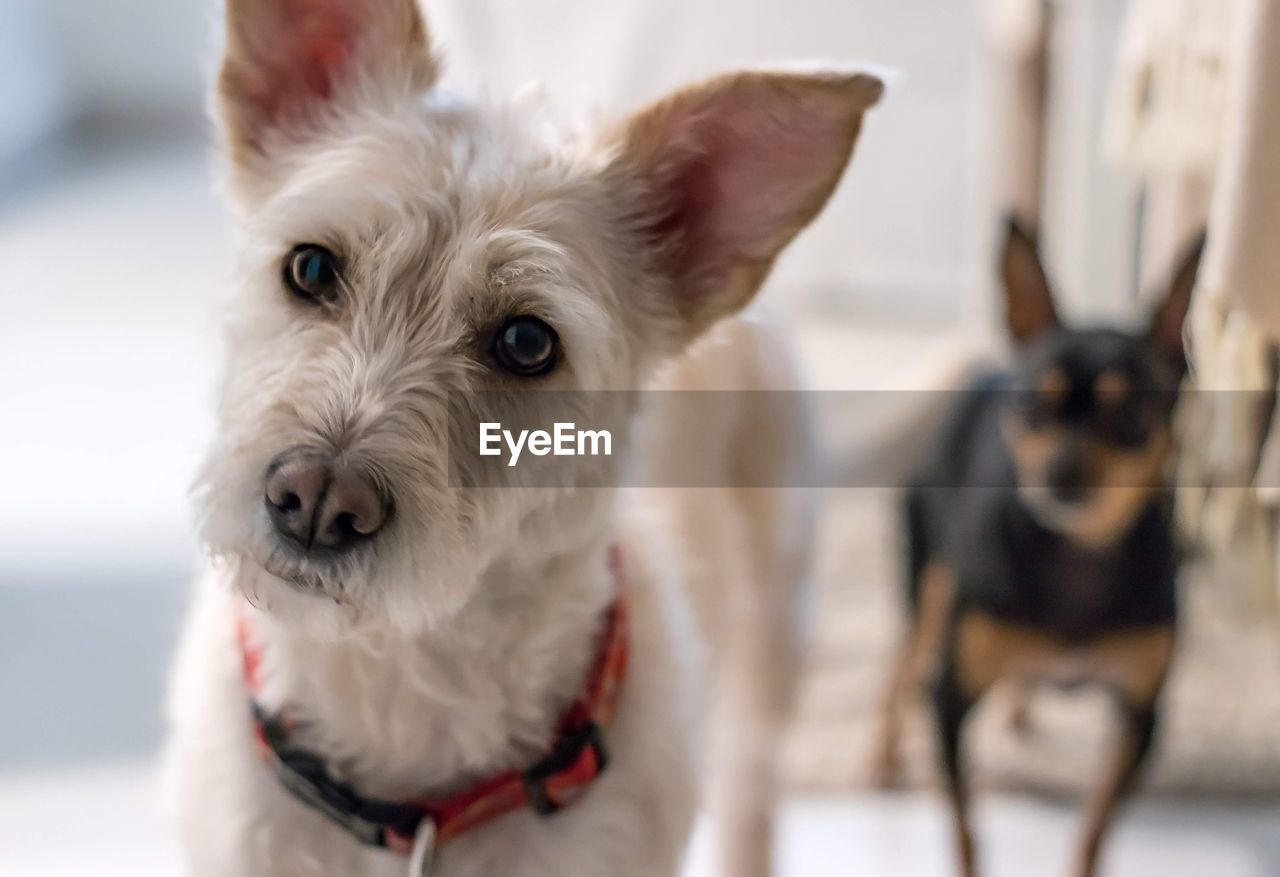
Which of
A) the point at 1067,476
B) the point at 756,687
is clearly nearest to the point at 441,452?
the point at 756,687

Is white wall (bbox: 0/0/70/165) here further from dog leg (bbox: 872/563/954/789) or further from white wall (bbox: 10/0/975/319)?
dog leg (bbox: 872/563/954/789)

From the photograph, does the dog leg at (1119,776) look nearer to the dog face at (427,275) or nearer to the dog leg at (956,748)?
the dog leg at (956,748)

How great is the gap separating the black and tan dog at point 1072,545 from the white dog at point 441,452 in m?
0.54

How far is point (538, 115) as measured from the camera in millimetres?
946

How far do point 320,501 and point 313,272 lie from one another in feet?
0.67

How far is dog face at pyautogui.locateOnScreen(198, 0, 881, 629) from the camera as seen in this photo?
2.46ft

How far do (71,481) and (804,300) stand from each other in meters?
1.47

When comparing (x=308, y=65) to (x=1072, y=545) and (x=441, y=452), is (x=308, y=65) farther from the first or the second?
(x=1072, y=545)

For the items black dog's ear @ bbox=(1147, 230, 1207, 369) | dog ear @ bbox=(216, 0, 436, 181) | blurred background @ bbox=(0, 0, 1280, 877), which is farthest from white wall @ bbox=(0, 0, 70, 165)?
black dog's ear @ bbox=(1147, 230, 1207, 369)

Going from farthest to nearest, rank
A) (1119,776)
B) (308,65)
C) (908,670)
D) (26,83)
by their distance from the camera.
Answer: (26,83) → (908,670) → (1119,776) → (308,65)

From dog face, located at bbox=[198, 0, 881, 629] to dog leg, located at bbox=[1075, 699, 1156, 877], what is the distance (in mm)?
867

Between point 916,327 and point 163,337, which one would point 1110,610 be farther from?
point 163,337

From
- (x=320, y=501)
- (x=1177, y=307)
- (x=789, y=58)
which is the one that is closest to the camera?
(x=320, y=501)

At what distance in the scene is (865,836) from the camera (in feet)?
5.25
